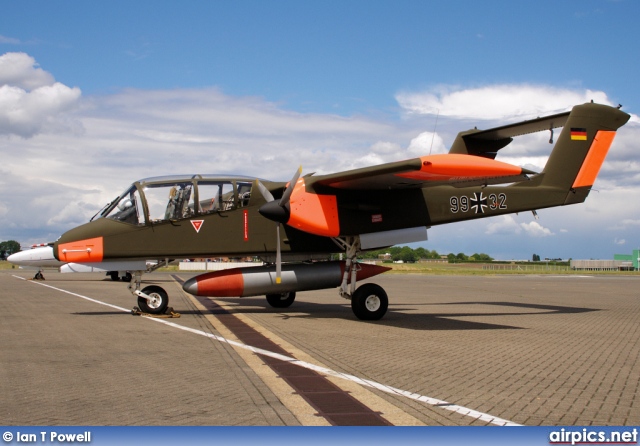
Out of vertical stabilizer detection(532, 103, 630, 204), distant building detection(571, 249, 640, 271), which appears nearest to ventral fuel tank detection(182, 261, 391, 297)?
vertical stabilizer detection(532, 103, 630, 204)

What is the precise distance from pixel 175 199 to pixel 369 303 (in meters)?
5.41

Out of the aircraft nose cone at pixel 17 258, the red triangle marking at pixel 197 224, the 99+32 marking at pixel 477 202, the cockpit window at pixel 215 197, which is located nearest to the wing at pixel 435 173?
the 99+32 marking at pixel 477 202

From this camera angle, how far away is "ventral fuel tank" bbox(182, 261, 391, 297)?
14445 millimetres

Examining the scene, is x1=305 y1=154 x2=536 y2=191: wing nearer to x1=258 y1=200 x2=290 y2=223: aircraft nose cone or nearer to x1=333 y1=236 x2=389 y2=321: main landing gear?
x1=258 y1=200 x2=290 y2=223: aircraft nose cone

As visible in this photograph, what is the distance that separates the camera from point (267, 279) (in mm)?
15070

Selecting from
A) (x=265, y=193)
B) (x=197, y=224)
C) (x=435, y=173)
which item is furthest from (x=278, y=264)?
(x=435, y=173)

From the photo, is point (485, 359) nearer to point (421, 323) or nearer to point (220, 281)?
point (421, 323)

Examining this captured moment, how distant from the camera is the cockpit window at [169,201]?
1454 centimetres

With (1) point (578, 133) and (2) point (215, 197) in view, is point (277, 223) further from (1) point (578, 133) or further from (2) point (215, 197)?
(1) point (578, 133)

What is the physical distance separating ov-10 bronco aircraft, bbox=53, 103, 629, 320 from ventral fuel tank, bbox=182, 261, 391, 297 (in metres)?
0.03

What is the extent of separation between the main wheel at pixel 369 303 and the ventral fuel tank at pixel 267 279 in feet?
2.84

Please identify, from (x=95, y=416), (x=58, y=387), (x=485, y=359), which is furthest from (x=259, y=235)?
(x=95, y=416)

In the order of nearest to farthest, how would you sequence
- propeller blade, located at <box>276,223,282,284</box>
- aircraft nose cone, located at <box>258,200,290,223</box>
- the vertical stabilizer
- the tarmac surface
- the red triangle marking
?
the tarmac surface
aircraft nose cone, located at <box>258,200,290,223</box>
propeller blade, located at <box>276,223,282,284</box>
the red triangle marking
the vertical stabilizer

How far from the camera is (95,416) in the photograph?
17.9ft
